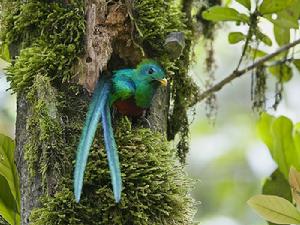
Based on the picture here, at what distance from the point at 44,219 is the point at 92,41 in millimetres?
692

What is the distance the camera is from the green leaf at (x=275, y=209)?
208 cm

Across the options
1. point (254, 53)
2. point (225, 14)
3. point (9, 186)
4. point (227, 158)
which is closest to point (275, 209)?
point (9, 186)

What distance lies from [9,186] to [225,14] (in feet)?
3.93

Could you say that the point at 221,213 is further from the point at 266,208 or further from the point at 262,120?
the point at 266,208

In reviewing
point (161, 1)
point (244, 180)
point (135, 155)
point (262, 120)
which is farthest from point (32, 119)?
point (244, 180)

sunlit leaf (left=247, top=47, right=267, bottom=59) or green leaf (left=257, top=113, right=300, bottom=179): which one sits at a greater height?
sunlit leaf (left=247, top=47, right=267, bottom=59)

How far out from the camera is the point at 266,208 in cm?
210

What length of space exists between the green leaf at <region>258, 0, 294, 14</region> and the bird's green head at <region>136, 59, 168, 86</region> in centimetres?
65

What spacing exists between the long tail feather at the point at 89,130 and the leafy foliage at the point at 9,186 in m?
0.38

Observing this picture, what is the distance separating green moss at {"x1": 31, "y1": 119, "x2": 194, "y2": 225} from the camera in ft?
6.37

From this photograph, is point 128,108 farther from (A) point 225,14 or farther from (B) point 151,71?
(A) point 225,14

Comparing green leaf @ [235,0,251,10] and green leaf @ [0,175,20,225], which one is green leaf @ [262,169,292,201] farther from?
green leaf @ [0,175,20,225]

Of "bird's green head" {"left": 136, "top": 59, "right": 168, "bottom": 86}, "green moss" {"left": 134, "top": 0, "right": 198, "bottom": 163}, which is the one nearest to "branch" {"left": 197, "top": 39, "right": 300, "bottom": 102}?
"green moss" {"left": 134, "top": 0, "right": 198, "bottom": 163}

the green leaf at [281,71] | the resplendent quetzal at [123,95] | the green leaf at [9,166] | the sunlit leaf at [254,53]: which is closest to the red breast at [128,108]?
the resplendent quetzal at [123,95]
